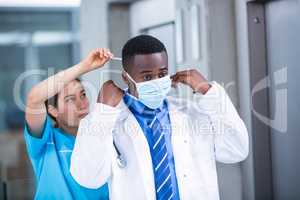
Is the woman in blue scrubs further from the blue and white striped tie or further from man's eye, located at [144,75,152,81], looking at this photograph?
the blue and white striped tie

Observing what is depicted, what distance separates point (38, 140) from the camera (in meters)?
1.54

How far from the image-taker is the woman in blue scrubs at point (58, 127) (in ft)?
4.80

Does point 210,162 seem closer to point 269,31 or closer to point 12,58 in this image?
point 269,31

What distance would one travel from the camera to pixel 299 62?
2.07 m

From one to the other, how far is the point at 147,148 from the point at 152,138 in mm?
35

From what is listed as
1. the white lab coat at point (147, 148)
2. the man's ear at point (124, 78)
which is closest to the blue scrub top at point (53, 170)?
the white lab coat at point (147, 148)

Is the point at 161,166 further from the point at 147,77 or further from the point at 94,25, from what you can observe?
the point at 94,25

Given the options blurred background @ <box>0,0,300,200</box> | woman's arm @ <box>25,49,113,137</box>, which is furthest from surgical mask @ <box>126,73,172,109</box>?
blurred background @ <box>0,0,300,200</box>

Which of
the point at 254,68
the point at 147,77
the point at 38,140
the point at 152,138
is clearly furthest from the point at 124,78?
the point at 254,68

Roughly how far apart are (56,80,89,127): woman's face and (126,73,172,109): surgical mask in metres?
0.30

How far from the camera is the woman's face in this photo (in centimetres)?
164

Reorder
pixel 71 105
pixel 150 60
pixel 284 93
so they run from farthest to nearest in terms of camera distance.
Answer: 1. pixel 284 93
2. pixel 71 105
3. pixel 150 60

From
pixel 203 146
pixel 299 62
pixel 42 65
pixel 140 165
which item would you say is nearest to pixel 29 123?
pixel 140 165

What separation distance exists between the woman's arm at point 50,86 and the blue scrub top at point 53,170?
0.12ft
